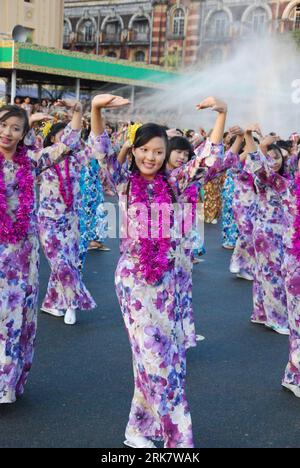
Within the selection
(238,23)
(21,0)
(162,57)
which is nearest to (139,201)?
(21,0)

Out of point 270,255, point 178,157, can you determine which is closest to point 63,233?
point 178,157

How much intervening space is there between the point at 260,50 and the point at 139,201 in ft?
82.8

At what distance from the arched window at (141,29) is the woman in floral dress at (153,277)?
166 feet

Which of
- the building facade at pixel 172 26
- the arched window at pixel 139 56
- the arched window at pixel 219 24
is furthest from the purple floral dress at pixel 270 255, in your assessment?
the arched window at pixel 139 56

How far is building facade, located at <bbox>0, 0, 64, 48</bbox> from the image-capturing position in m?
40.5

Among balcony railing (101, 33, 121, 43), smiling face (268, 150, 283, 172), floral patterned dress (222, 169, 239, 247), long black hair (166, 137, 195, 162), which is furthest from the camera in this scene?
balcony railing (101, 33, 121, 43)

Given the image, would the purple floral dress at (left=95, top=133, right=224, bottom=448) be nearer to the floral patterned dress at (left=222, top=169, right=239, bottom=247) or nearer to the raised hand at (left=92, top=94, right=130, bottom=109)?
the raised hand at (left=92, top=94, right=130, bottom=109)

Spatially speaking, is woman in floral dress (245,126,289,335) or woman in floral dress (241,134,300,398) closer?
woman in floral dress (241,134,300,398)

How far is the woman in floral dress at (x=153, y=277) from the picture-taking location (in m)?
3.28

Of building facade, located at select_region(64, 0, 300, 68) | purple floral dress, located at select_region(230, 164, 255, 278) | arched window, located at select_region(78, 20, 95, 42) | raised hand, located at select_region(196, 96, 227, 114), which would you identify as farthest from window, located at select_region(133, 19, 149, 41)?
raised hand, located at select_region(196, 96, 227, 114)

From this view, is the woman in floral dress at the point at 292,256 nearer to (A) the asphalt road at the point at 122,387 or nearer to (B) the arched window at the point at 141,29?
(A) the asphalt road at the point at 122,387

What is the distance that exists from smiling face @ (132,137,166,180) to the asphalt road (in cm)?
154
